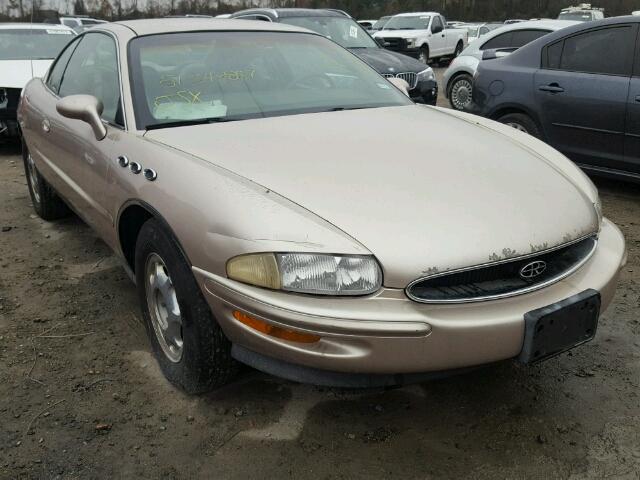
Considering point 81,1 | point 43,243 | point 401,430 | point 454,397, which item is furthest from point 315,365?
point 81,1

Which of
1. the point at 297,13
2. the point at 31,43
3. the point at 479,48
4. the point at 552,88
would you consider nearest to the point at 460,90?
the point at 479,48

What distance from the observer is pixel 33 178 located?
4.84 meters

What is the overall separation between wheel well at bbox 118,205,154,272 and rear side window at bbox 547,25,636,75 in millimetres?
3996

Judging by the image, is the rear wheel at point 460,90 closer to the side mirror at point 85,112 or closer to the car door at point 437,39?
the side mirror at point 85,112

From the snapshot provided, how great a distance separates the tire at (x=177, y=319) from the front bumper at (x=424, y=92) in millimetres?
6346

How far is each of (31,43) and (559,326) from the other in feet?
27.2

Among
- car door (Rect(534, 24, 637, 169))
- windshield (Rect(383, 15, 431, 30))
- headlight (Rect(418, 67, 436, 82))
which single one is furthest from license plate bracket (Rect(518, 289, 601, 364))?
windshield (Rect(383, 15, 431, 30))

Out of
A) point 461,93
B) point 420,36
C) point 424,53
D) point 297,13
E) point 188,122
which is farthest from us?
point 424,53

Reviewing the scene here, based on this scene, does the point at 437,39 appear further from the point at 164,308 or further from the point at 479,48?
the point at 164,308

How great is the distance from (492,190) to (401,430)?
956mm

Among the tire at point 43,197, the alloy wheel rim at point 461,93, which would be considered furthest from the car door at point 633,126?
the alloy wheel rim at point 461,93

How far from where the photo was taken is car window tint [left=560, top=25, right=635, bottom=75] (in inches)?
196

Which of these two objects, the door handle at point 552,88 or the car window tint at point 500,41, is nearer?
the door handle at point 552,88

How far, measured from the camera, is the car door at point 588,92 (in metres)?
4.93
